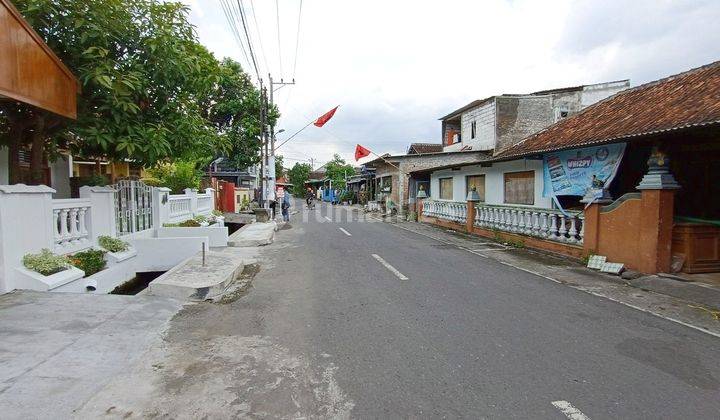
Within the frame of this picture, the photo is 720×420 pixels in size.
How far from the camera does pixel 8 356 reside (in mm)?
3727

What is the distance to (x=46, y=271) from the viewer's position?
19.4 ft

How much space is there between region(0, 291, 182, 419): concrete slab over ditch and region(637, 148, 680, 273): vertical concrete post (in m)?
8.42

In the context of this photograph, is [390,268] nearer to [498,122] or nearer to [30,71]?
[30,71]

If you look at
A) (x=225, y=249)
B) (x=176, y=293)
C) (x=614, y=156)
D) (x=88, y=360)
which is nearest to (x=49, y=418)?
(x=88, y=360)

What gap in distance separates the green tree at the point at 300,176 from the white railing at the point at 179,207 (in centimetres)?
6432

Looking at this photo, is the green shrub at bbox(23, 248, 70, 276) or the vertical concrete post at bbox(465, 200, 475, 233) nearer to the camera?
the green shrub at bbox(23, 248, 70, 276)

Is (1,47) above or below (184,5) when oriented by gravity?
below

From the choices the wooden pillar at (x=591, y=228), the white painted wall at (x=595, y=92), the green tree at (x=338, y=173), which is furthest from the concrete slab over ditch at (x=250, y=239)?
the green tree at (x=338, y=173)

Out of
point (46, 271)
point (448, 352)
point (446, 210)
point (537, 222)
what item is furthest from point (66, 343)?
point (446, 210)

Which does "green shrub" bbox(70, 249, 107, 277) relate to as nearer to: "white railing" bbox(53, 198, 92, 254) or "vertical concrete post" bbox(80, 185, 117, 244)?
"white railing" bbox(53, 198, 92, 254)

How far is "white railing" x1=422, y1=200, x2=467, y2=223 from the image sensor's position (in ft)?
57.6

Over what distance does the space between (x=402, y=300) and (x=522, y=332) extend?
1.86 metres

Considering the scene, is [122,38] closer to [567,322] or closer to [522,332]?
[522,332]

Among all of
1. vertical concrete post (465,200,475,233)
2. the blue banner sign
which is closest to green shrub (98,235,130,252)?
the blue banner sign
